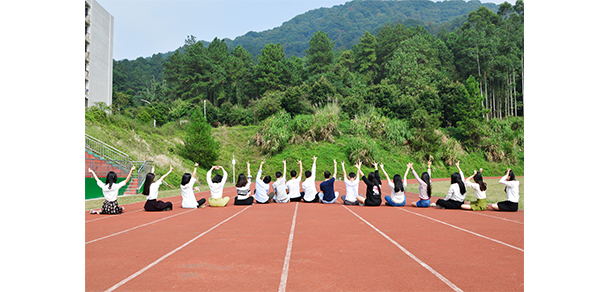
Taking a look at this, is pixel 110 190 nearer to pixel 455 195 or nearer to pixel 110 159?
pixel 455 195

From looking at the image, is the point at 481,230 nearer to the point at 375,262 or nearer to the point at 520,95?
the point at 375,262

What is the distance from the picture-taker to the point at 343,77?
46125mm

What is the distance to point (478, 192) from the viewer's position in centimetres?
920

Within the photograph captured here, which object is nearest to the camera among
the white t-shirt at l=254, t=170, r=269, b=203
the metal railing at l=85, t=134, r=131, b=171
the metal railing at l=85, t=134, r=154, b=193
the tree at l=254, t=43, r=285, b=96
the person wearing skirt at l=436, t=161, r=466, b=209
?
the person wearing skirt at l=436, t=161, r=466, b=209

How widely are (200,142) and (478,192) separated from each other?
2035 cm

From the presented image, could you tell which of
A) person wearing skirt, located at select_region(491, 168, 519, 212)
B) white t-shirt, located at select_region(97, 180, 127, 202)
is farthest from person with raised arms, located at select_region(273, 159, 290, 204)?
person wearing skirt, located at select_region(491, 168, 519, 212)

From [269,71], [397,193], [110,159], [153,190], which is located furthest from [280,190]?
[269,71]

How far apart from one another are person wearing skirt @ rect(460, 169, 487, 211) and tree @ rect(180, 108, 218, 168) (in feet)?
64.5

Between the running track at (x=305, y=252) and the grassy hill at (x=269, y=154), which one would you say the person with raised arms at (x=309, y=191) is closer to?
the running track at (x=305, y=252)

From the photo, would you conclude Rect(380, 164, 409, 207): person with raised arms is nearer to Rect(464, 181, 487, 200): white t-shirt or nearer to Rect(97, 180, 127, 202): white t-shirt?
Rect(464, 181, 487, 200): white t-shirt

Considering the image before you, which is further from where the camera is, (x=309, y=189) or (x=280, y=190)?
(x=309, y=189)

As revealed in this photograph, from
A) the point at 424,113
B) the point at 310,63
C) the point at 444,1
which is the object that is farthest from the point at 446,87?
the point at 444,1

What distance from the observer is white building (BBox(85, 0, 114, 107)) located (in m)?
34.4

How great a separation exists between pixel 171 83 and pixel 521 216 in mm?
57878
